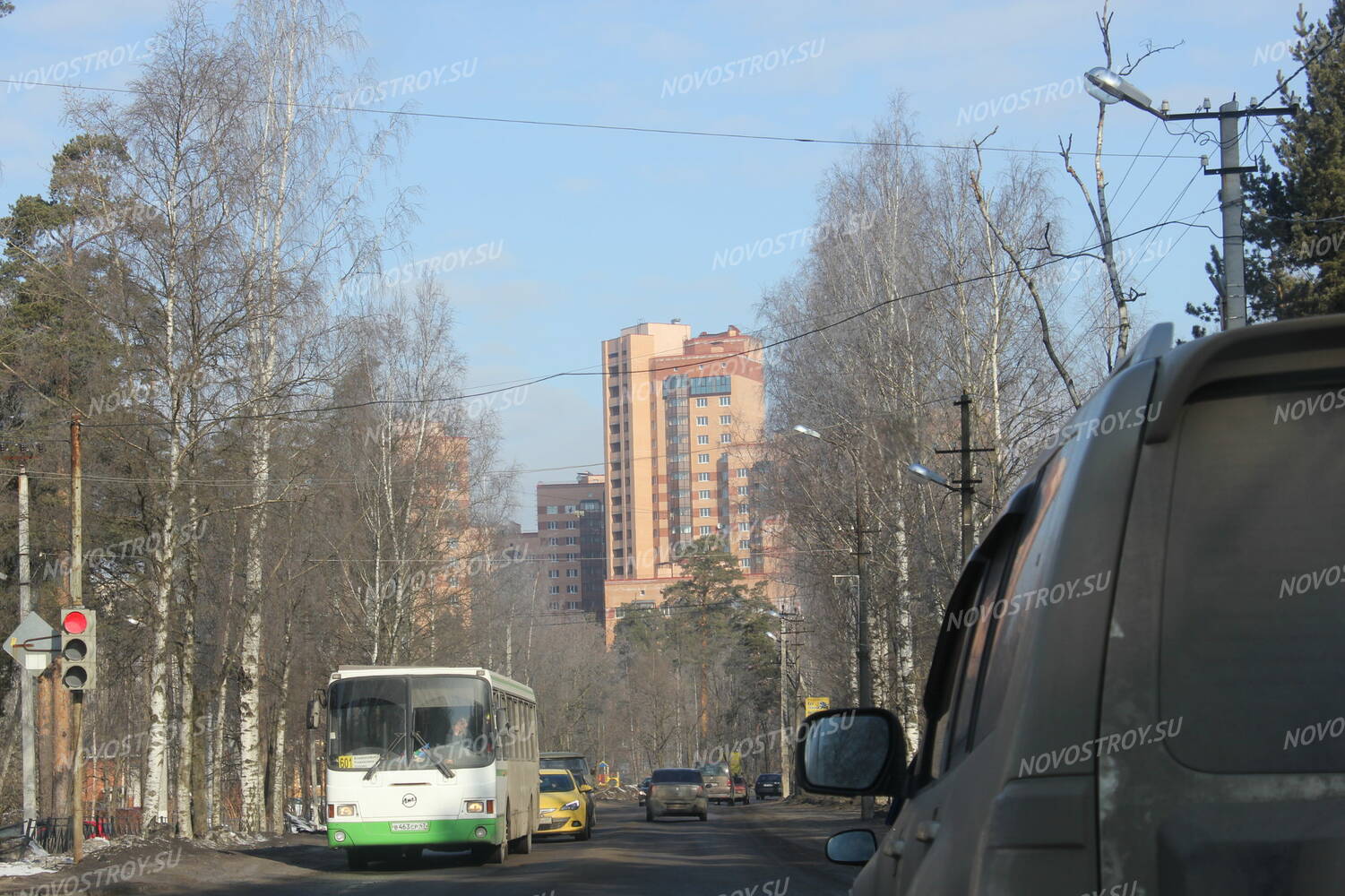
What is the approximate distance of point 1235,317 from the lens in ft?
46.5

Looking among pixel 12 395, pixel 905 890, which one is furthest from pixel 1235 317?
pixel 12 395

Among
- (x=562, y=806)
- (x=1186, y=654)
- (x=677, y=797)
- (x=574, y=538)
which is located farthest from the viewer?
(x=574, y=538)

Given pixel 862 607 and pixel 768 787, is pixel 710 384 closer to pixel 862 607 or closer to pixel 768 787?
pixel 768 787

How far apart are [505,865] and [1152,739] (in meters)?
18.9

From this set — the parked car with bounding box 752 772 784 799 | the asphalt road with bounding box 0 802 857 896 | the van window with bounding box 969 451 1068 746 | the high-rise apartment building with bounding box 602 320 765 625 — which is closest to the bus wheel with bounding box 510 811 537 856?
the asphalt road with bounding box 0 802 857 896

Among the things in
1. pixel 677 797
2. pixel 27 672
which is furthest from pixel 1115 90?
pixel 677 797

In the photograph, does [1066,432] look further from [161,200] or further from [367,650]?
[367,650]

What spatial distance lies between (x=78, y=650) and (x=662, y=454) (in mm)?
126663

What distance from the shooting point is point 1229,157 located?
15.6 meters

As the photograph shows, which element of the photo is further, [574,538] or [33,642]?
[574,538]

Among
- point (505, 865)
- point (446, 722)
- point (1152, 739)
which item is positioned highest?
point (1152, 739)

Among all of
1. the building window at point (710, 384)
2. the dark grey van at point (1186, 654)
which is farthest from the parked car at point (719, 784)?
the building window at point (710, 384)

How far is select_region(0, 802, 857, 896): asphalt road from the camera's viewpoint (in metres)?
14.9

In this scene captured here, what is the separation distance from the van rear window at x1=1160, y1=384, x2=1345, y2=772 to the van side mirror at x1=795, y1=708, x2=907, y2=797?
53.4 inches
